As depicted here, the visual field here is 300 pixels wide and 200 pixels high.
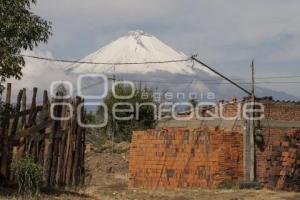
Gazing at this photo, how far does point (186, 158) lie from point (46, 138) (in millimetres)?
8405

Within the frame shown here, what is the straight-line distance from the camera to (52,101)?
12.3m

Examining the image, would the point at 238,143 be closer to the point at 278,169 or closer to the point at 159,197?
the point at 278,169

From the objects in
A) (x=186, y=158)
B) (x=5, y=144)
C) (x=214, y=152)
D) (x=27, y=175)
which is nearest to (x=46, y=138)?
(x=5, y=144)

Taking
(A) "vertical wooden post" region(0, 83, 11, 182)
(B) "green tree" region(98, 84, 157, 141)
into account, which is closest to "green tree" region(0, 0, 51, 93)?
(A) "vertical wooden post" region(0, 83, 11, 182)

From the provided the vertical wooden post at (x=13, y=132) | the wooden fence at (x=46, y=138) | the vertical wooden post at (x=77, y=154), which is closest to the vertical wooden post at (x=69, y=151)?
the wooden fence at (x=46, y=138)

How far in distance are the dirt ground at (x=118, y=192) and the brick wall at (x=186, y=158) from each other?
99 cm

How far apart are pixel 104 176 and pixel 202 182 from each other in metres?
7.39

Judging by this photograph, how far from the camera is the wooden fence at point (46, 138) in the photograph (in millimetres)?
11500

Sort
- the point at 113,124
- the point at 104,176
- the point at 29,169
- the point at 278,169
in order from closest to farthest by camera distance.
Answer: the point at 29,169 < the point at 278,169 < the point at 104,176 < the point at 113,124

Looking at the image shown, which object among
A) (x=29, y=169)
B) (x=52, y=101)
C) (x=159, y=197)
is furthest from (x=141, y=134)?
(x=29, y=169)

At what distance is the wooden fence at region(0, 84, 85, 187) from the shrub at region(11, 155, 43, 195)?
63 centimetres

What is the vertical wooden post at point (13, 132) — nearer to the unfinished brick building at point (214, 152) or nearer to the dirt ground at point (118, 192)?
the dirt ground at point (118, 192)

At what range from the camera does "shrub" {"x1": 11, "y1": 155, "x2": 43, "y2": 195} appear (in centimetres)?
1082

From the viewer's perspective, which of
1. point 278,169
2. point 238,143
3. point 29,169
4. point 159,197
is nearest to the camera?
point 29,169
